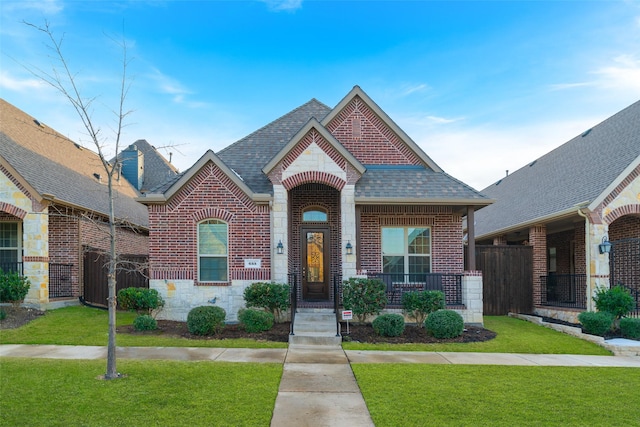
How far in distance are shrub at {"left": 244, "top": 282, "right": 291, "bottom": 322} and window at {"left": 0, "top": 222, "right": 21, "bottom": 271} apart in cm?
849

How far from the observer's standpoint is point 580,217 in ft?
46.1

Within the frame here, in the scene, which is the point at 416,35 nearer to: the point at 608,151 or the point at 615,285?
the point at 608,151

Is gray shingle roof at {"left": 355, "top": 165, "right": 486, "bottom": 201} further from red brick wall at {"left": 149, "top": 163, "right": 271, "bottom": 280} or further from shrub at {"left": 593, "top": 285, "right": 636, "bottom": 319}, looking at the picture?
shrub at {"left": 593, "top": 285, "right": 636, "bottom": 319}

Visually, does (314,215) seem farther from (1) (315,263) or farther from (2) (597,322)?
(2) (597,322)

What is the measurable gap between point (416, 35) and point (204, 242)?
9809 millimetres

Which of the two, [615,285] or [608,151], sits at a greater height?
[608,151]

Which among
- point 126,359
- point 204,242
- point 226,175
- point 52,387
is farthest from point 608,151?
point 52,387

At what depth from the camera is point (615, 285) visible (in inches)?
511

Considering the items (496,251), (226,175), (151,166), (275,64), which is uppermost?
(275,64)

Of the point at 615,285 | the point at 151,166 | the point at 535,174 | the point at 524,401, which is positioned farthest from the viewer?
the point at 151,166

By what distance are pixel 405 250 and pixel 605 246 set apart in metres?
5.48

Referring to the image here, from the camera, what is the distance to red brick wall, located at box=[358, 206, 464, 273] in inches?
559

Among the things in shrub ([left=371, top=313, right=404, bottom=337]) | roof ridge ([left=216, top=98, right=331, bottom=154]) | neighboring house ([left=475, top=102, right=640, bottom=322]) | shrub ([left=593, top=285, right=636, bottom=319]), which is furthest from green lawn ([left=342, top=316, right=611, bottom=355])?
roof ridge ([left=216, top=98, right=331, bottom=154])

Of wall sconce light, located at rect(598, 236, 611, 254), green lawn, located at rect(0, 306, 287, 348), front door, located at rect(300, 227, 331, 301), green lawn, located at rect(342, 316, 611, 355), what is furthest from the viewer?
front door, located at rect(300, 227, 331, 301)
